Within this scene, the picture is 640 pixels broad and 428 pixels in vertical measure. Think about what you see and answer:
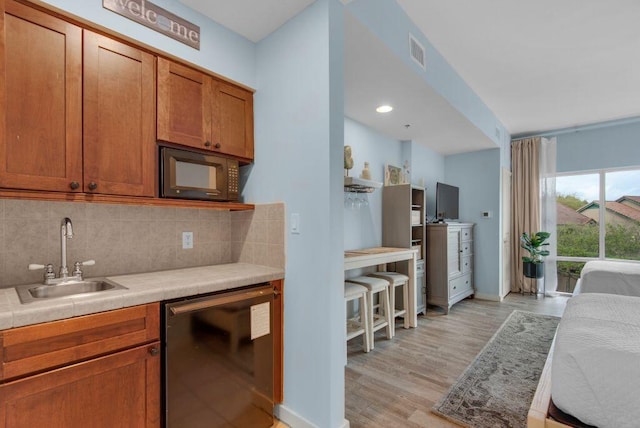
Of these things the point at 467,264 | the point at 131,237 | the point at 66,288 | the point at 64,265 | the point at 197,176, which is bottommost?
the point at 467,264

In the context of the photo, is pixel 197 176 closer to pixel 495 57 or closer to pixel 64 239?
pixel 64 239

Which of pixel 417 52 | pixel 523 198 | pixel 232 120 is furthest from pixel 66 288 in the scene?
pixel 523 198

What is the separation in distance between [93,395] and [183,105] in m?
1.52

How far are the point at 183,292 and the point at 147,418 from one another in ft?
1.85

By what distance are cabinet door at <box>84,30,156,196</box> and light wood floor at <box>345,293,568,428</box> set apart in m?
1.96

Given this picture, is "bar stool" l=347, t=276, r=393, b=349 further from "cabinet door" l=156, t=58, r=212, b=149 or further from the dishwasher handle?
"cabinet door" l=156, t=58, r=212, b=149

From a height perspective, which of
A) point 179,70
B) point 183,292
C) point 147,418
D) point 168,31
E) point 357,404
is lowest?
point 357,404

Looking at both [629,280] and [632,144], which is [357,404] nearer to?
[629,280]

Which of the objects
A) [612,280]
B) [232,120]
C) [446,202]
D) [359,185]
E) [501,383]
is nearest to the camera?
[232,120]

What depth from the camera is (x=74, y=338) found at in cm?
123

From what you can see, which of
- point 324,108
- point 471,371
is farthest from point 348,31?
point 471,371

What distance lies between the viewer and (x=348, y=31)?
2.01 metres

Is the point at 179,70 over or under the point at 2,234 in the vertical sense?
over

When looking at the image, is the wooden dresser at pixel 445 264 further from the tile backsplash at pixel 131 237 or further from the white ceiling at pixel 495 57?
the tile backsplash at pixel 131 237
